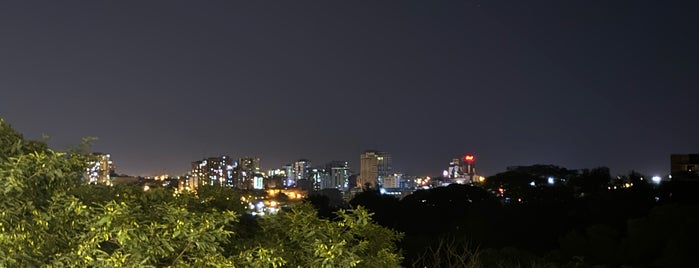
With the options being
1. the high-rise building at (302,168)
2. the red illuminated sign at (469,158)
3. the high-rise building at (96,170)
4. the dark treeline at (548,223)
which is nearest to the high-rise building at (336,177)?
the high-rise building at (302,168)

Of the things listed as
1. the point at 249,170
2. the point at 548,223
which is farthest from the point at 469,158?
the point at 548,223

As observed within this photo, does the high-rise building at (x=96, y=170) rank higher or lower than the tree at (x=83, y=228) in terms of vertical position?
higher

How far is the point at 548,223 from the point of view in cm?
2166

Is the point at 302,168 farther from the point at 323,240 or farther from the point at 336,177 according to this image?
the point at 323,240

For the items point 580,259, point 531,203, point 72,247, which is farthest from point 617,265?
point 72,247

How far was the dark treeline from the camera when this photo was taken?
40.0 feet

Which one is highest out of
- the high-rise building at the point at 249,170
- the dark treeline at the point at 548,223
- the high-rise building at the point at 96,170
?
the high-rise building at the point at 249,170

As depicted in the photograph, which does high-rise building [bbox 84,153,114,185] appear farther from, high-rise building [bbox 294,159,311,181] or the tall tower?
high-rise building [bbox 294,159,311,181]

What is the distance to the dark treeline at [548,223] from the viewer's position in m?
12.2

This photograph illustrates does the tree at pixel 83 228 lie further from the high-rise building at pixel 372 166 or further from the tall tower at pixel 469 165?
the high-rise building at pixel 372 166

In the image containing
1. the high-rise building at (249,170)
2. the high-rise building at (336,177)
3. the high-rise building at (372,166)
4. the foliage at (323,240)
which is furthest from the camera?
the high-rise building at (372,166)

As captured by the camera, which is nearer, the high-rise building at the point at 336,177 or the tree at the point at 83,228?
the tree at the point at 83,228

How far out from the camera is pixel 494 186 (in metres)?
39.1

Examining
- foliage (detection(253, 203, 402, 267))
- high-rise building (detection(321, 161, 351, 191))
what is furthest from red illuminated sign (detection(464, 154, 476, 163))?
foliage (detection(253, 203, 402, 267))
